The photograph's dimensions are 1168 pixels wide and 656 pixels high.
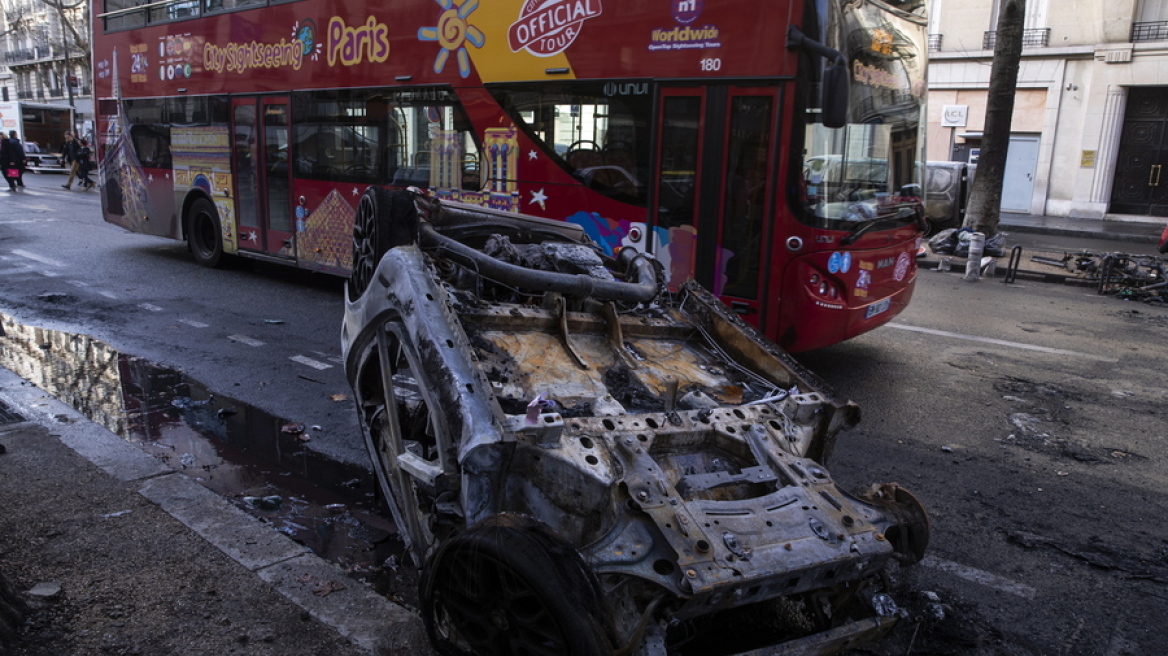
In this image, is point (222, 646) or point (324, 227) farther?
point (324, 227)

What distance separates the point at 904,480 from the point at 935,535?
0.74 m

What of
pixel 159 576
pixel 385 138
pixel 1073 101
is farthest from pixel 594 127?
pixel 1073 101

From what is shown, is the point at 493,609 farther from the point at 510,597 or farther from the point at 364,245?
the point at 364,245

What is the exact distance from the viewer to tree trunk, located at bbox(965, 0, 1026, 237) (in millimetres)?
14711

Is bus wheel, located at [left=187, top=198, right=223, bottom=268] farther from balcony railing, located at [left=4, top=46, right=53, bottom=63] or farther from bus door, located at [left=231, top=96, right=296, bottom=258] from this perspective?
balcony railing, located at [left=4, top=46, right=53, bottom=63]

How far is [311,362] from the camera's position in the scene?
7.32m

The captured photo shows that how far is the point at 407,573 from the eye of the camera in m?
3.83

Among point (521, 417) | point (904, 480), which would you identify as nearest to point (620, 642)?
point (521, 417)

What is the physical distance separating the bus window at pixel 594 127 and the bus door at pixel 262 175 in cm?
410

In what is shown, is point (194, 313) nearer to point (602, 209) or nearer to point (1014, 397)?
point (602, 209)

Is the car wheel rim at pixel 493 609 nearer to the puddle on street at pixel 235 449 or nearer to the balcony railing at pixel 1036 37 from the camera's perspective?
the puddle on street at pixel 235 449

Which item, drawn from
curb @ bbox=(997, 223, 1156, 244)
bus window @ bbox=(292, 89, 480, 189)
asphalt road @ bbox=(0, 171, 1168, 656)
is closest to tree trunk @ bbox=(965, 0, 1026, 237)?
asphalt road @ bbox=(0, 171, 1168, 656)

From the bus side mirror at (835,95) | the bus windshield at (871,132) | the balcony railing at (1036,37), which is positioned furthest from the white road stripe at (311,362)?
the balcony railing at (1036,37)

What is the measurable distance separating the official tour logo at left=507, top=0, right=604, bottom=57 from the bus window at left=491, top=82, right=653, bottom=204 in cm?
37
